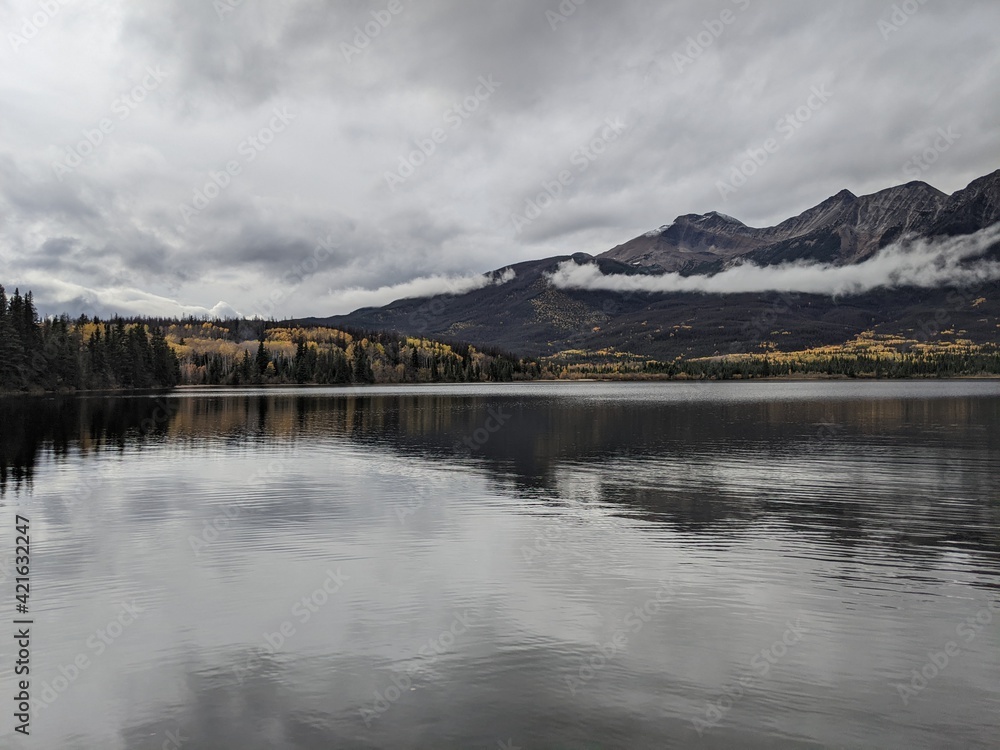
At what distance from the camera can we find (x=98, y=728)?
42.9ft

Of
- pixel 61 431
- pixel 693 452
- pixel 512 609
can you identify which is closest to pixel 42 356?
pixel 61 431

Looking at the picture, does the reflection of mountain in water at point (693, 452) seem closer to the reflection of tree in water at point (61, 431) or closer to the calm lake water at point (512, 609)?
the reflection of tree in water at point (61, 431)

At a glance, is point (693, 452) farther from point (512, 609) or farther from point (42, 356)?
point (42, 356)

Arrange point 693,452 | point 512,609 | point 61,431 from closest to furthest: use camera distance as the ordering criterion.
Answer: point 512,609 → point 693,452 → point 61,431

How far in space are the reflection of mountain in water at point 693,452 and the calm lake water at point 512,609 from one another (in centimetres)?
44

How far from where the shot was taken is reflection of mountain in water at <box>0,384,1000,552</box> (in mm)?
32000

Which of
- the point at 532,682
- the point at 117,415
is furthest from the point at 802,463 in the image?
the point at 117,415

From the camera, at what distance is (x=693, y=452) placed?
5731cm

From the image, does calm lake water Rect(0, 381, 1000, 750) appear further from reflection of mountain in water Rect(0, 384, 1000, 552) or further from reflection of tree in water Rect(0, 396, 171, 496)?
reflection of tree in water Rect(0, 396, 171, 496)

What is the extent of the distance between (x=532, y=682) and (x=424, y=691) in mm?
2479

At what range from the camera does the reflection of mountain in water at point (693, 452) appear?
32000 millimetres

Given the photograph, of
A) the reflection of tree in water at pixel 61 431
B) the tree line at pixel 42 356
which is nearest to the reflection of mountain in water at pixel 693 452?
the reflection of tree in water at pixel 61 431

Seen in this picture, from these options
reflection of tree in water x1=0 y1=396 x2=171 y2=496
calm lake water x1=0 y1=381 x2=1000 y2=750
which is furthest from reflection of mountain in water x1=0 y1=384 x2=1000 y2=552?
calm lake water x1=0 y1=381 x2=1000 y2=750

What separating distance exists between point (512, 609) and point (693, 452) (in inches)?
1644
